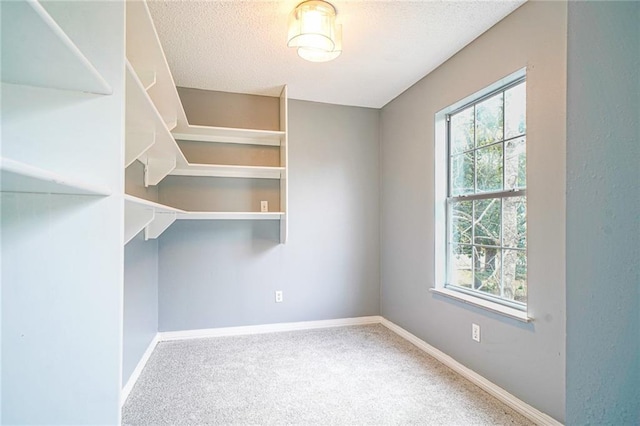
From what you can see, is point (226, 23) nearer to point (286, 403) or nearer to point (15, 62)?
point (15, 62)

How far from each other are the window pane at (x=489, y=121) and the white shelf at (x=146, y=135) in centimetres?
205

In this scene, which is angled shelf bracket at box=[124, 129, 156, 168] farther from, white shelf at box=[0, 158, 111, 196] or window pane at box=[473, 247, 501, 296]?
window pane at box=[473, 247, 501, 296]

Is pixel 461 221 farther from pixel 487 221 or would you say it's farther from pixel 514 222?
pixel 514 222

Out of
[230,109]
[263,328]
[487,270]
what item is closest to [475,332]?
[487,270]

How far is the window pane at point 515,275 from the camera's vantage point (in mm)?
2004

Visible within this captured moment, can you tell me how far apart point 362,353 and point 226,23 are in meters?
2.59

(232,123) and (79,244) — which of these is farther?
(232,123)

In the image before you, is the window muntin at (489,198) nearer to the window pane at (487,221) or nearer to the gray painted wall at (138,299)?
the window pane at (487,221)

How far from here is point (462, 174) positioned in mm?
2588

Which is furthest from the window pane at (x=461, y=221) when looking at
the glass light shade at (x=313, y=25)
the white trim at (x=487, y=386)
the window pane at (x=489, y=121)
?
the glass light shade at (x=313, y=25)

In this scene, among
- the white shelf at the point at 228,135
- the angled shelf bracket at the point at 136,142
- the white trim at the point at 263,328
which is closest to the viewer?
the angled shelf bracket at the point at 136,142

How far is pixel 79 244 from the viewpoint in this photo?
984mm

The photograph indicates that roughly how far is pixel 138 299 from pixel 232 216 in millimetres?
1039

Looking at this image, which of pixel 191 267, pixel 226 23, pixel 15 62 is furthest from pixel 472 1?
pixel 191 267
